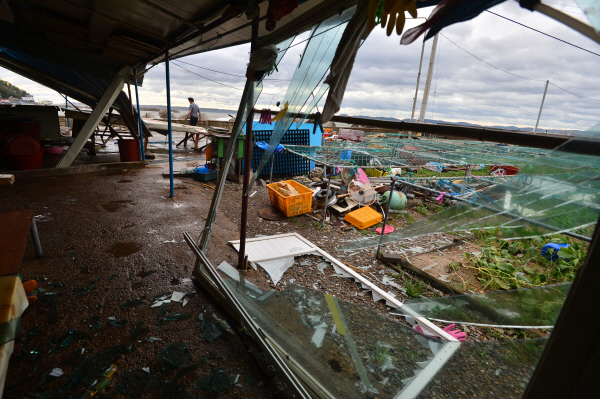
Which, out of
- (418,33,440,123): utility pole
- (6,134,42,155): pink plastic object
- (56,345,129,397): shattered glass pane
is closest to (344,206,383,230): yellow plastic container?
(56,345,129,397): shattered glass pane

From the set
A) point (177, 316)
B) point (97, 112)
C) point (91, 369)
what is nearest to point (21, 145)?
point (97, 112)

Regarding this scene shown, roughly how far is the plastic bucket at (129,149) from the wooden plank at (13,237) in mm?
6671

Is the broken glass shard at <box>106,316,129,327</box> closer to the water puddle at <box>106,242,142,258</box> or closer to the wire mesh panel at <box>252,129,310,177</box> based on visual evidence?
the water puddle at <box>106,242,142,258</box>

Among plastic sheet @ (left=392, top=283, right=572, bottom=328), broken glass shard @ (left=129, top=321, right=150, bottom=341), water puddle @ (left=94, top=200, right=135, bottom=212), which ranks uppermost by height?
plastic sheet @ (left=392, top=283, right=572, bottom=328)

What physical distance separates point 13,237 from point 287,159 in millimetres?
6976

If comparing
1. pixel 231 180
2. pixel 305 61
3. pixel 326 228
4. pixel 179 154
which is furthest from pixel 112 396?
pixel 179 154

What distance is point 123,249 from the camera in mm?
3850

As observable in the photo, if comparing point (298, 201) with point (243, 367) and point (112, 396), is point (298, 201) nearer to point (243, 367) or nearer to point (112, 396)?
point (243, 367)

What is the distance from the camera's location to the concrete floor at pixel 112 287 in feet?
6.77

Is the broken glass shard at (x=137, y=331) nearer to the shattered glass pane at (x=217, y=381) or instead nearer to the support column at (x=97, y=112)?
the shattered glass pane at (x=217, y=381)

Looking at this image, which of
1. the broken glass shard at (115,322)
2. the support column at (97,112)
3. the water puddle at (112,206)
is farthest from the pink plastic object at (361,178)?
the support column at (97,112)

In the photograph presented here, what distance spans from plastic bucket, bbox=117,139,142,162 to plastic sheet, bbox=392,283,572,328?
10.1 meters

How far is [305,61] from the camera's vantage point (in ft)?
6.76

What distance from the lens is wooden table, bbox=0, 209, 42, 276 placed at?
83.1 inches
